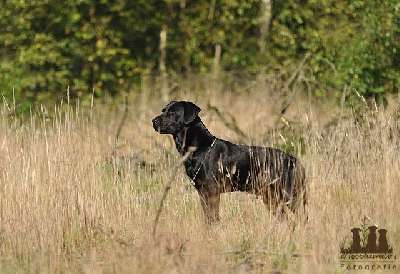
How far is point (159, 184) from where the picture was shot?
327 inches

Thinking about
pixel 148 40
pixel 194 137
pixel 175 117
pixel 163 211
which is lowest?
pixel 163 211

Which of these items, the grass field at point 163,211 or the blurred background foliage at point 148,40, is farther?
the blurred background foliage at point 148,40

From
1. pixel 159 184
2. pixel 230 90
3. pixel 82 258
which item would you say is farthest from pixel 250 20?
pixel 82 258

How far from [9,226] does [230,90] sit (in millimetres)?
8677

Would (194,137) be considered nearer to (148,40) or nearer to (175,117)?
(175,117)

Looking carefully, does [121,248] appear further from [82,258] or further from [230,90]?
[230,90]

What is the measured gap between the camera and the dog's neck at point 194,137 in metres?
8.07

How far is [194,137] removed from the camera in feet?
26.6

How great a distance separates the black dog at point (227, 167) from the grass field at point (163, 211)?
13 centimetres

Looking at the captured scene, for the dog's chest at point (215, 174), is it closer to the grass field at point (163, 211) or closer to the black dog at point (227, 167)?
the black dog at point (227, 167)

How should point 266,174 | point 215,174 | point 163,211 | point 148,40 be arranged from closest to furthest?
→ point 163,211
point 266,174
point 215,174
point 148,40

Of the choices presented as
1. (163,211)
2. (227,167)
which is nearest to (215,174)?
(227,167)

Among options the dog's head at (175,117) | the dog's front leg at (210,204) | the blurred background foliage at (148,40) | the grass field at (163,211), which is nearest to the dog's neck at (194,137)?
the dog's head at (175,117)

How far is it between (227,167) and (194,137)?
1.46 feet
